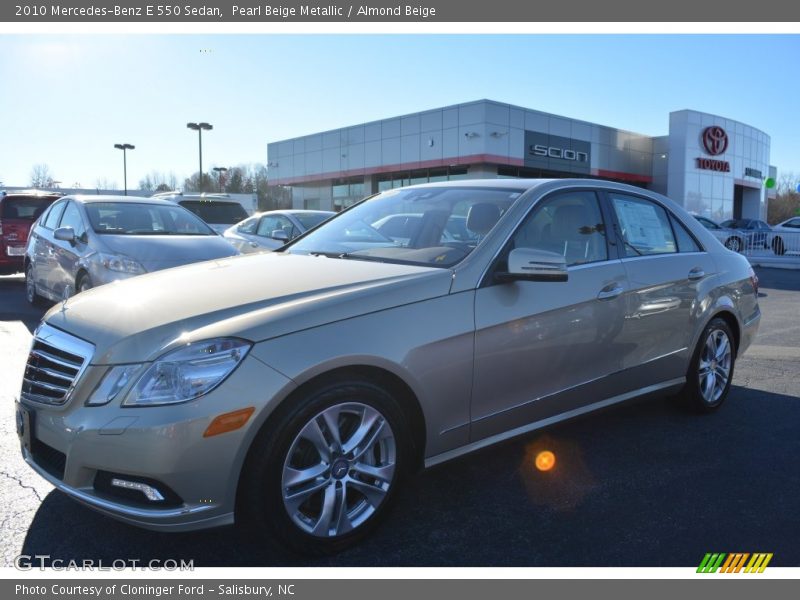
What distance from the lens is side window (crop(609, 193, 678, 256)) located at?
439 cm

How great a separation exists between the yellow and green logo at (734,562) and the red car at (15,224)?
1272 centimetres

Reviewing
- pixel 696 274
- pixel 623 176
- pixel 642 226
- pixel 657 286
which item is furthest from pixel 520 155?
pixel 657 286

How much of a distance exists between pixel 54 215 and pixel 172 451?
27.2ft

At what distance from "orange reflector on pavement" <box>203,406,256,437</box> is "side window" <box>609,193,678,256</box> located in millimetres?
2755

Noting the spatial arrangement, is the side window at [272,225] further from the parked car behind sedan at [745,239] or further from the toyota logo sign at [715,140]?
the toyota logo sign at [715,140]

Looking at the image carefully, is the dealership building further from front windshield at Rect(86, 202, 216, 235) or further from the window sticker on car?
the window sticker on car

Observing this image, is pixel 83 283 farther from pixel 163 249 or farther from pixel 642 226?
pixel 642 226

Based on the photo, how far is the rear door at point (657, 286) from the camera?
166 inches

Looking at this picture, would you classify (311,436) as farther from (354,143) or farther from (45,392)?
(354,143)

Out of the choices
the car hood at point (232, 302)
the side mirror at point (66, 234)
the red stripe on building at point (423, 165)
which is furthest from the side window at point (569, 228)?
the red stripe on building at point (423, 165)

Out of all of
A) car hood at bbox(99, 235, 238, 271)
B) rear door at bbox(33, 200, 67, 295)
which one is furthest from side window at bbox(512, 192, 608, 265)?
rear door at bbox(33, 200, 67, 295)

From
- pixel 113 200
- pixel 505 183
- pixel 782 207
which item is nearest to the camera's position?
pixel 505 183

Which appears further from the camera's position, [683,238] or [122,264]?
[122,264]

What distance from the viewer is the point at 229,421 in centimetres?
254
